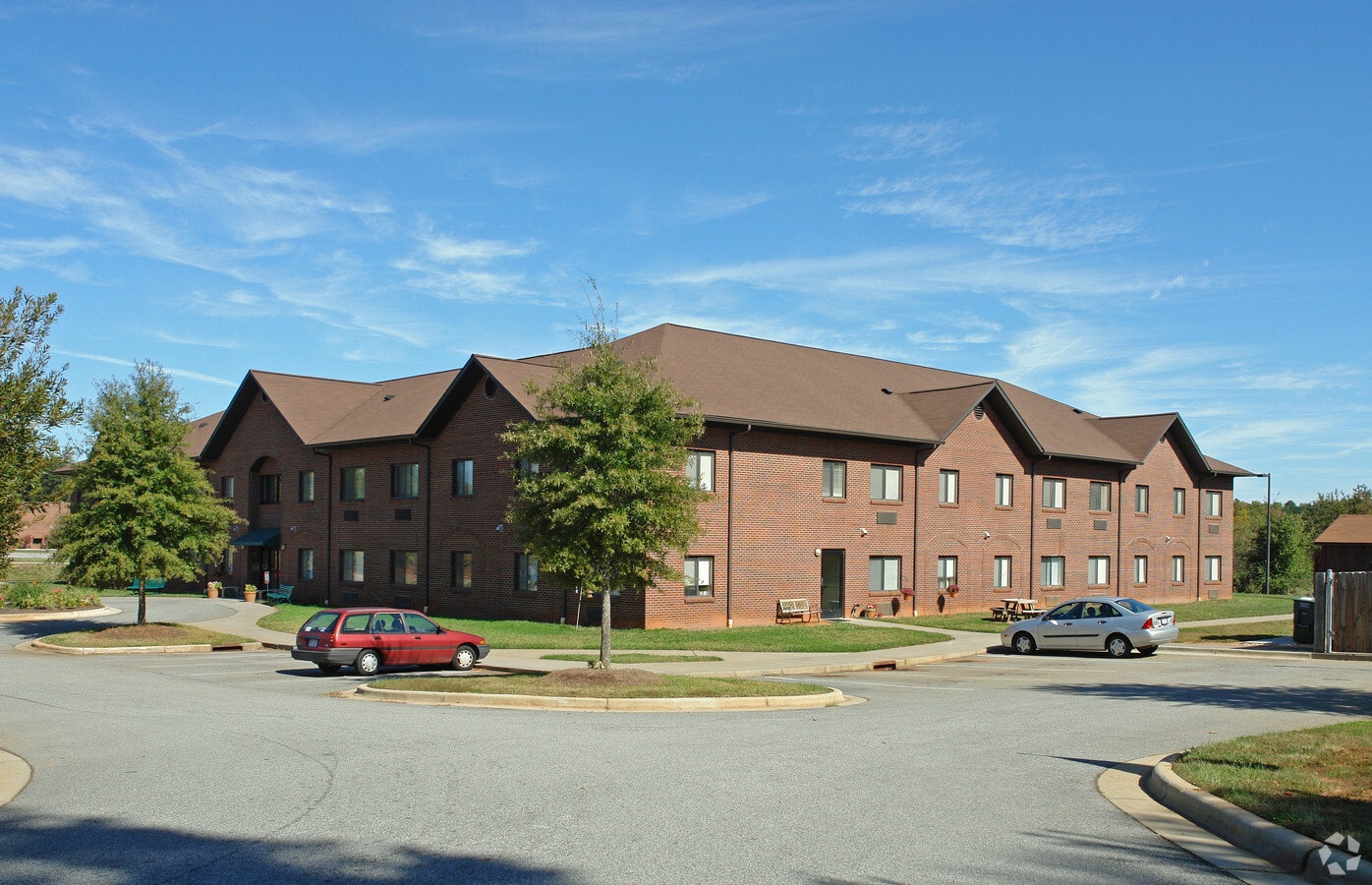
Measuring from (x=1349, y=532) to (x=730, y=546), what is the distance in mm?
24655

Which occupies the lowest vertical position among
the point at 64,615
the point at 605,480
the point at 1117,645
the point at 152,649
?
the point at 64,615

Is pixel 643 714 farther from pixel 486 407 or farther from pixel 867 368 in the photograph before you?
pixel 867 368

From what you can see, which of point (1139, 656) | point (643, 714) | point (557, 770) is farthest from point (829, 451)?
point (557, 770)

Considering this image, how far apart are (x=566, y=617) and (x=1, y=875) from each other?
80.2 ft

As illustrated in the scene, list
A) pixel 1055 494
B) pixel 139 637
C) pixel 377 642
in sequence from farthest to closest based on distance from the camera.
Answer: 1. pixel 1055 494
2. pixel 139 637
3. pixel 377 642

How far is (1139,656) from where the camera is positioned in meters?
26.5

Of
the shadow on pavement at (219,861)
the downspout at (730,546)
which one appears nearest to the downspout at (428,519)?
the downspout at (730,546)

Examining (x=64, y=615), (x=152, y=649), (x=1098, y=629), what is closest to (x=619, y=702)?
(x=1098, y=629)

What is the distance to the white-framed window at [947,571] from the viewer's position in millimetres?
38719

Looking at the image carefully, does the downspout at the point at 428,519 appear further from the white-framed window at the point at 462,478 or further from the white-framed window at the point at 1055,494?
the white-framed window at the point at 1055,494

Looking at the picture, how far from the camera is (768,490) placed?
33000 millimetres

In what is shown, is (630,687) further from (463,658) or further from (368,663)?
(368,663)

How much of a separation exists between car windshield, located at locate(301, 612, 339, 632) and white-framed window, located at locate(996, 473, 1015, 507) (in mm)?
27112

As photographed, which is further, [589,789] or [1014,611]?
[1014,611]
